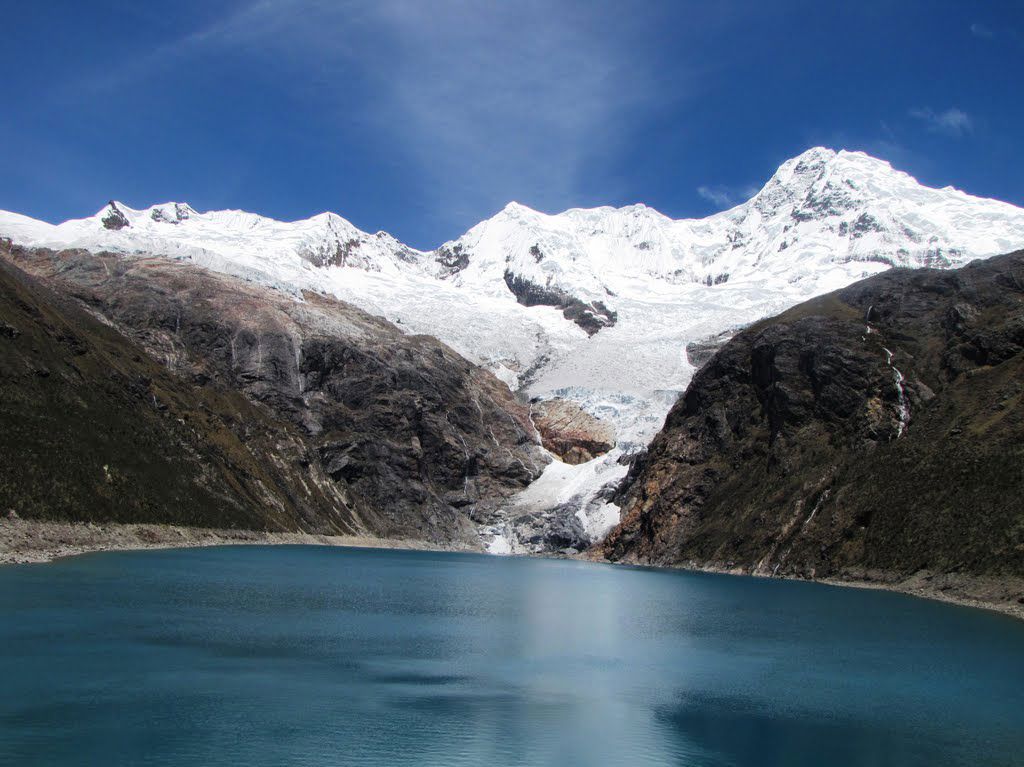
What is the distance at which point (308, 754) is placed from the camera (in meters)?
25.1

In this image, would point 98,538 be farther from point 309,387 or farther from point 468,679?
point 309,387

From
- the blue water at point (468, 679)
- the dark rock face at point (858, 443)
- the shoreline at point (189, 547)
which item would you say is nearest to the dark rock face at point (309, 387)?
the dark rock face at point (858, 443)

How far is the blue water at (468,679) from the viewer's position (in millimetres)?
26734

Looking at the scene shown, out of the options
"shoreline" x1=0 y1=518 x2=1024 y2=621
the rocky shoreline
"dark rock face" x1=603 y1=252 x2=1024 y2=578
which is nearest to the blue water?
the rocky shoreline

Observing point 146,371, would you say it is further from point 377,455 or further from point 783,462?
point 783,462

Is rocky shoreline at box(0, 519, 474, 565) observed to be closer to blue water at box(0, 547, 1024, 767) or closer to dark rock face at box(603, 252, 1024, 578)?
blue water at box(0, 547, 1024, 767)

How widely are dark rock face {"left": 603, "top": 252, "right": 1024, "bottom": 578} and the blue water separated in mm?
16483

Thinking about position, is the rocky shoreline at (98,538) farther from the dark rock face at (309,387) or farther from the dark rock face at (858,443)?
the dark rock face at (858,443)

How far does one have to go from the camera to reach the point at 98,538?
262ft

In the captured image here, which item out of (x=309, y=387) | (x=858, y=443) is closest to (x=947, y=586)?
(x=858, y=443)

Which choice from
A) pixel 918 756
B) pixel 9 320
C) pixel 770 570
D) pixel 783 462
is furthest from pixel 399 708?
pixel 783 462

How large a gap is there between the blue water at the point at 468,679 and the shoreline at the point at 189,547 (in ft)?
12.2

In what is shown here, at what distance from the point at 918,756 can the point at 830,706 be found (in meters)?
7.51

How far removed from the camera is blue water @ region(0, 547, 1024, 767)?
2673cm
